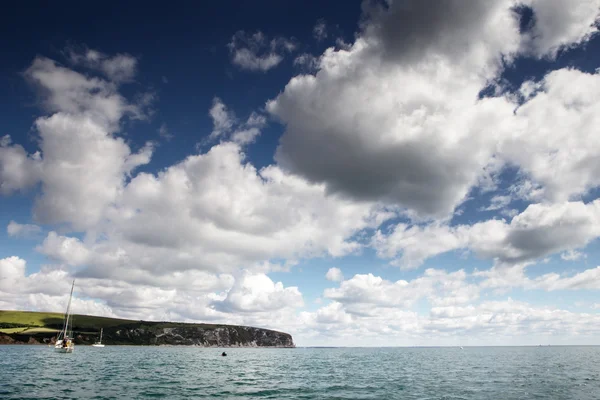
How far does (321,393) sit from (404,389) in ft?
47.3

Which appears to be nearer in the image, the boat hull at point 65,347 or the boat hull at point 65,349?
the boat hull at point 65,349

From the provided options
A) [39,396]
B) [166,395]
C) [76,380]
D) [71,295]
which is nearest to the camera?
[39,396]

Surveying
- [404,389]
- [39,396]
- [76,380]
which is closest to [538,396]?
[404,389]

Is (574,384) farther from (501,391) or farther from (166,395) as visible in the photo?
(166,395)

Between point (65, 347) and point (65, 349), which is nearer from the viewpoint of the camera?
point (65, 349)

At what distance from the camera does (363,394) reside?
54.8m

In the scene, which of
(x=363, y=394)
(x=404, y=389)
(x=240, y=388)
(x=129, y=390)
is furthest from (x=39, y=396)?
(x=404, y=389)

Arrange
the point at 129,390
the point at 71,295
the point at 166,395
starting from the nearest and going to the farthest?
1. the point at 166,395
2. the point at 129,390
3. the point at 71,295

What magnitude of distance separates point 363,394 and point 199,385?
27.6m

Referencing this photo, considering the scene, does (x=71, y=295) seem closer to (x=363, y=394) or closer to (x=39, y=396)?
(x=39, y=396)

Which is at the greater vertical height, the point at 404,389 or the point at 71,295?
the point at 71,295

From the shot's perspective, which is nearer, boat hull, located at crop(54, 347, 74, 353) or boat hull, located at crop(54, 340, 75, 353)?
boat hull, located at crop(54, 347, 74, 353)

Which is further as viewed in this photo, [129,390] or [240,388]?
[240,388]

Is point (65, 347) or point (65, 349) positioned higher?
point (65, 347)
